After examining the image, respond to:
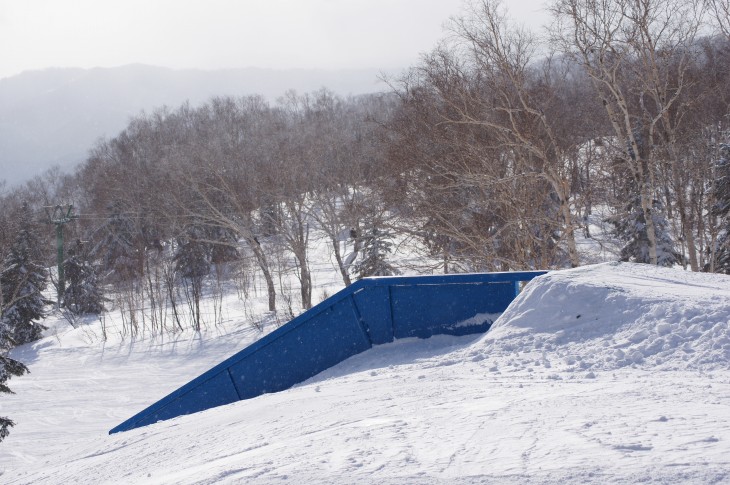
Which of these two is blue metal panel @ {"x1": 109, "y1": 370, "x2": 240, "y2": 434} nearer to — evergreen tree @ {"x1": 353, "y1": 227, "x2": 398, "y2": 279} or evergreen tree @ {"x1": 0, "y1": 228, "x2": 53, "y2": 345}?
evergreen tree @ {"x1": 353, "y1": 227, "x2": 398, "y2": 279}

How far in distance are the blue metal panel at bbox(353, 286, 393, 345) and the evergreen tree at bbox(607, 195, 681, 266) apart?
1917cm

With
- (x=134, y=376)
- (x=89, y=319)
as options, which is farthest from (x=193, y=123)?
(x=134, y=376)

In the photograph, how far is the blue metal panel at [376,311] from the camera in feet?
27.2

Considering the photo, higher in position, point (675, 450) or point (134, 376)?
point (675, 450)

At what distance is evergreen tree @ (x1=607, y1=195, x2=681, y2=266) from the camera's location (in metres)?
26.1

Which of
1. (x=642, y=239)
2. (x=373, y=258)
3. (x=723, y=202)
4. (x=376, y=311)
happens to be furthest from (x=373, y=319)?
(x=642, y=239)

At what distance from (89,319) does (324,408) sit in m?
40.7

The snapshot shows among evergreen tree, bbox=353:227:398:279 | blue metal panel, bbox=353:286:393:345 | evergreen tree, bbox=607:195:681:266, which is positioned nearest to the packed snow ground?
blue metal panel, bbox=353:286:393:345

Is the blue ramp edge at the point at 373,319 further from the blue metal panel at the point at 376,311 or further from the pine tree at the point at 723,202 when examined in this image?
the pine tree at the point at 723,202

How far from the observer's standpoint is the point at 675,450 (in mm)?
3182

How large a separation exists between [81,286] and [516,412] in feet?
145

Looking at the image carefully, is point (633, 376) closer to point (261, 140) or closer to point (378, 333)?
point (378, 333)

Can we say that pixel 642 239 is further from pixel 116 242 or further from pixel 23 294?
pixel 116 242

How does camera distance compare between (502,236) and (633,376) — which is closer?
(633,376)
